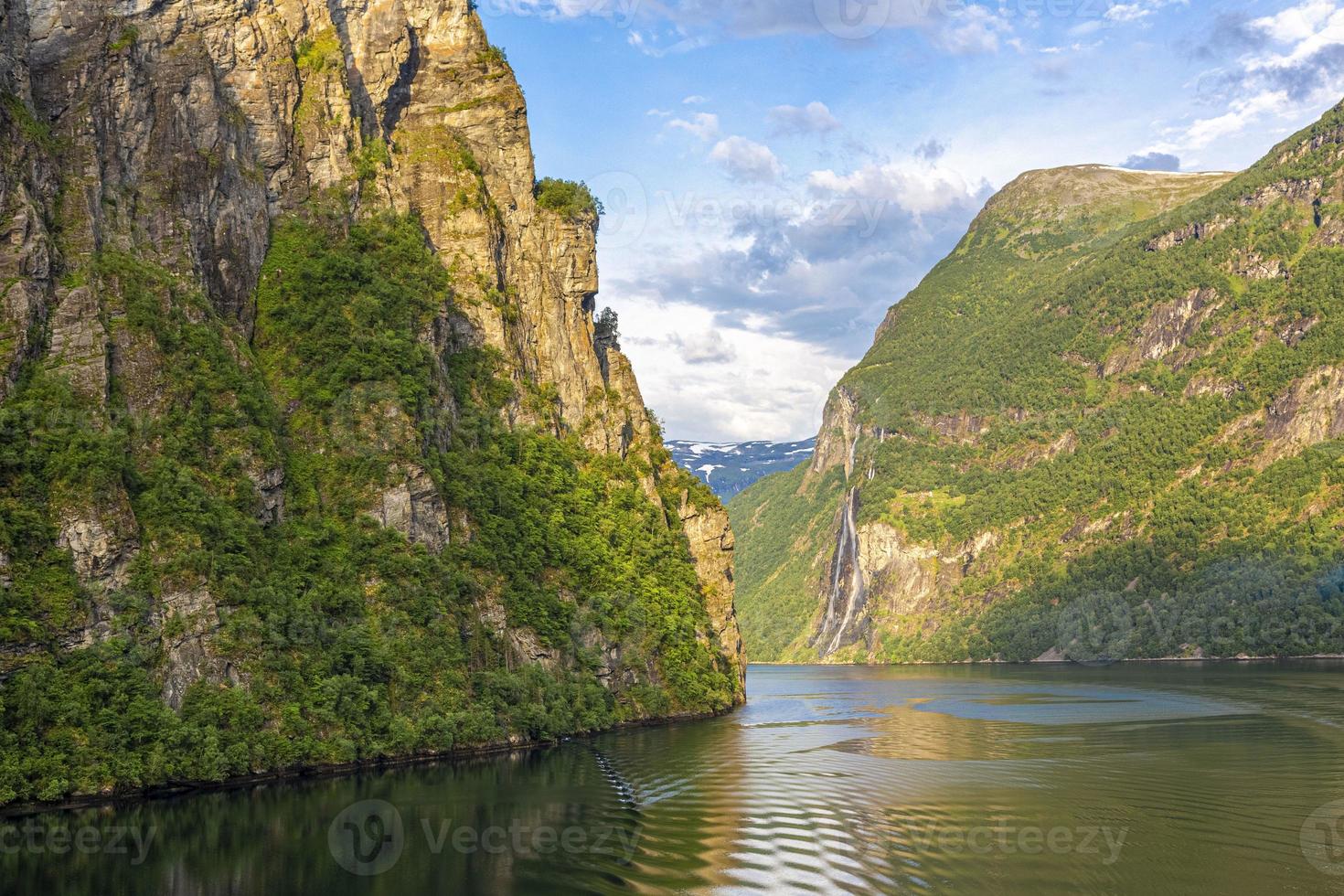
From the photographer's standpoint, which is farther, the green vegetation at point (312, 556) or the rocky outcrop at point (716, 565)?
the rocky outcrop at point (716, 565)

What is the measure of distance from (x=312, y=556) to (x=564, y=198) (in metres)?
Answer: 62.9

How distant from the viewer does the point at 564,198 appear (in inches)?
4993

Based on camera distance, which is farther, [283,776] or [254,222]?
[254,222]

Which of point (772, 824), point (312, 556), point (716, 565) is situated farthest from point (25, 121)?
point (716, 565)

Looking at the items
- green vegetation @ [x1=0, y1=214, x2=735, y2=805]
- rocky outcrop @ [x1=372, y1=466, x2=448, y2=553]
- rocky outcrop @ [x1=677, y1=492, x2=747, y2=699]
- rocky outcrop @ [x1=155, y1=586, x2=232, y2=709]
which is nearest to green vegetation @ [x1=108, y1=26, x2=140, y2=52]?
green vegetation @ [x1=0, y1=214, x2=735, y2=805]

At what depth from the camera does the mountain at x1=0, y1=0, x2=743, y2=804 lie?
62.1 m

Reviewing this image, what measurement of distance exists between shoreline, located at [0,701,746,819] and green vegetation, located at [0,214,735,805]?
0.55 metres

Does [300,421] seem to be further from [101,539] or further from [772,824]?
[772,824]

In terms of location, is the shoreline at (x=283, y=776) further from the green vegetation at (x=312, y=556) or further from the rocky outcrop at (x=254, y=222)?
the rocky outcrop at (x=254, y=222)

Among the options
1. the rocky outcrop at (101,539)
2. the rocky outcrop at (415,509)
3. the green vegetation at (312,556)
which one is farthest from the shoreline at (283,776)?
the rocky outcrop at (415,509)

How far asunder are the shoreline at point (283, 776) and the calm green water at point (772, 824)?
1.74 meters

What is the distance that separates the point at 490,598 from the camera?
284 ft

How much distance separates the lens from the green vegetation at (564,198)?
127m

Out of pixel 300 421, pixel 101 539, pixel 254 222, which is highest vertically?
pixel 254 222
